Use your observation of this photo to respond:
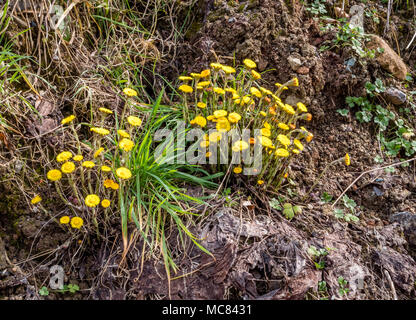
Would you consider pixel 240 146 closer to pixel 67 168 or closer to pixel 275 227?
pixel 275 227

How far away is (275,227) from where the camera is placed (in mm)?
1735

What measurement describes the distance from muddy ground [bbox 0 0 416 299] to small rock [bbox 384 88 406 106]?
0.33ft

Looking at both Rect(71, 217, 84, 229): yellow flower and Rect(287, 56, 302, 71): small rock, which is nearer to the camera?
Rect(71, 217, 84, 229): yellow flower

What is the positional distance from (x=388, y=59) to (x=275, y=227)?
71.4 inches

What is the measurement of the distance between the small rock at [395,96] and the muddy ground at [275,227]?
100 mm

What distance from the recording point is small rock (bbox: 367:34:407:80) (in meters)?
2.51

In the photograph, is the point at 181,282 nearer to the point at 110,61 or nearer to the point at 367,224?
the point at 367,224

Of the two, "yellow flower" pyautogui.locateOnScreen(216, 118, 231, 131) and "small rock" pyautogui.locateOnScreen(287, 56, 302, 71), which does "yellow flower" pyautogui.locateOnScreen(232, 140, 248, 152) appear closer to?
"yellow flower" pyautogui.locateOnScreen(216, 118, 231, 131)

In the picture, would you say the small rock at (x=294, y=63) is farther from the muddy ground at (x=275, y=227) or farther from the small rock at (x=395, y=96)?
the small rock at (x=395, y=96)

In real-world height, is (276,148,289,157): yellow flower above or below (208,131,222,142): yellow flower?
below

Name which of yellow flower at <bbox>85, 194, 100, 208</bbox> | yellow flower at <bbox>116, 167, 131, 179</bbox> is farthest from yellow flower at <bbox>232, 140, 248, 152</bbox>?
yellow flower at <bbox>85, 194, 100, 208</bbox>

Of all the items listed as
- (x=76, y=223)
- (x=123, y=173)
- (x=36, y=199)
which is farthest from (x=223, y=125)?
(x=36, y=199)

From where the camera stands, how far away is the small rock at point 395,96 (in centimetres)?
245

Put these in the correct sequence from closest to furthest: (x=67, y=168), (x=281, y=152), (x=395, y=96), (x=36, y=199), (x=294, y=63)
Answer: (x=67, y=168), (x=36, y=199), (x=281, y=152), (x=294, y=63), (x=395, y=96)
